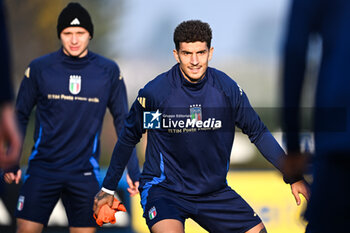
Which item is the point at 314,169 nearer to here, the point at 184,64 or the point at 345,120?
the point at 345,120

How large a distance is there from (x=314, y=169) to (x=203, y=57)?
1.76 meters

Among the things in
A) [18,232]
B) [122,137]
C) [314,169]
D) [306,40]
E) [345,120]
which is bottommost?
[18,232]

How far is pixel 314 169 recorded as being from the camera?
2.80 meters

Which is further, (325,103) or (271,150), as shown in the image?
(271,150)

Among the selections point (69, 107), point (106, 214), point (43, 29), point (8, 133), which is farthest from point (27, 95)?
point (43, 29)

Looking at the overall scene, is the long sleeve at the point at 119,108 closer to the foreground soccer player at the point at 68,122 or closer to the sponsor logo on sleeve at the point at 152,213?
the foreground soccer player at the point at 68,122

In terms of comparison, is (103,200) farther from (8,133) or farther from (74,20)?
(8,133)

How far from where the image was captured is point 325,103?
8.71 feet

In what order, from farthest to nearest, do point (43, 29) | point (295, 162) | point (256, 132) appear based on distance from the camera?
point (43, 29), point (256, 132), point (295, 162)

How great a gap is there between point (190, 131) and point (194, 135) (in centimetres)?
4

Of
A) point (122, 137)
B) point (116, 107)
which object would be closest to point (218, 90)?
point (122, 137)

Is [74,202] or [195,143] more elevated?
[195,143]

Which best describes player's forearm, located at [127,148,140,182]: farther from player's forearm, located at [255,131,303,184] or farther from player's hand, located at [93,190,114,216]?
player's forearm, located at [255,131,303,184]

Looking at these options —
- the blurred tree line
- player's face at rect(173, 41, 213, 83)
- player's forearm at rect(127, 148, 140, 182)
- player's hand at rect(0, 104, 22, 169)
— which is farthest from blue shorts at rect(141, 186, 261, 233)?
the blurred tree line
